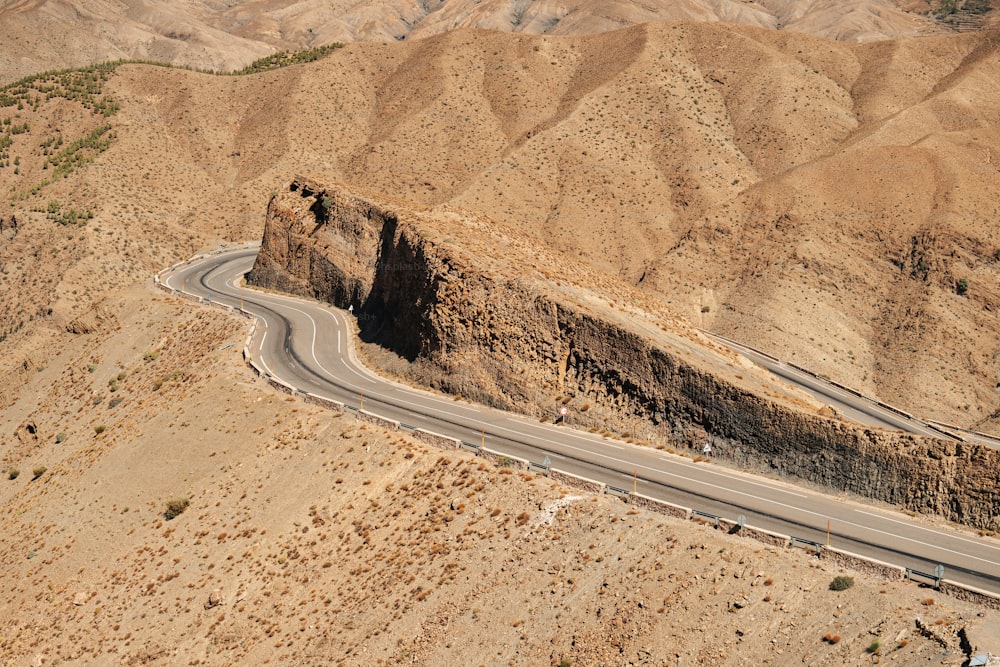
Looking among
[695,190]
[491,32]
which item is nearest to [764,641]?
[695,190]

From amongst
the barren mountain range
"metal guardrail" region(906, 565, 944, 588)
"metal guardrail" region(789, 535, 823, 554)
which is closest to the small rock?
the barren mountain range

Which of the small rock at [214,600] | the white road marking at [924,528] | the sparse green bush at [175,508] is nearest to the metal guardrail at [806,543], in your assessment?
the white road marking at [924,528]

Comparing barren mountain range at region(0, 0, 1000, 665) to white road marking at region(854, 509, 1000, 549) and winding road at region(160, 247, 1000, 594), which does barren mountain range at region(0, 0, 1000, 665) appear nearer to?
winding road at region(160, 247, 1000, 594)

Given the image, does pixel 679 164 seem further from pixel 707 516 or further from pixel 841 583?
pixel 841 583

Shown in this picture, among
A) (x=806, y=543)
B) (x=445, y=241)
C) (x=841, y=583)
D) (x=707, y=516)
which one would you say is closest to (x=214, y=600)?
(x=707, y=516)

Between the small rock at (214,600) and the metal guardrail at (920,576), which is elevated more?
the metal guardrail at (920,576)

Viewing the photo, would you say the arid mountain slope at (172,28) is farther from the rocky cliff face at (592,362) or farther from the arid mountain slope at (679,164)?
the rocky cliff face at (592,362)

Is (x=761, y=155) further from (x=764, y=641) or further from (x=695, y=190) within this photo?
(x=764, y=641)
